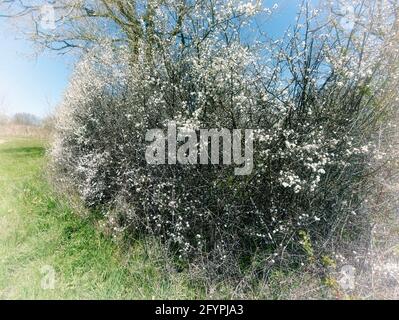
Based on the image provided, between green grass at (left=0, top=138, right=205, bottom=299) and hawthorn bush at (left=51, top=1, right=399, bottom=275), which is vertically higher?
hawthorn bush at (left=51, top=1, right=399, bottom=275)

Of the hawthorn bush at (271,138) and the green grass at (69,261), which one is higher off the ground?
the hawthorn bush at (271,138)

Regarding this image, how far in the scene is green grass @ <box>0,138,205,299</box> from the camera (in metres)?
3.66

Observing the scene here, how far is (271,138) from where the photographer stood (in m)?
3.64

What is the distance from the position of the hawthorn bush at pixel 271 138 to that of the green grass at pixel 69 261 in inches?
15.2

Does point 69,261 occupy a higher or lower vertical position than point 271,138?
lower

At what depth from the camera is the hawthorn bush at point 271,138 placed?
3.73m

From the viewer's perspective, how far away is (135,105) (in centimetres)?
496

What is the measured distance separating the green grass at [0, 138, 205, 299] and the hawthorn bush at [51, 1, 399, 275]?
15.2 inches

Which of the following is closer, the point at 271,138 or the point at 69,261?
the point at 271,138

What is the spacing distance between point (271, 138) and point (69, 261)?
3.01 meters

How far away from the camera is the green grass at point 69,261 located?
12.0ft

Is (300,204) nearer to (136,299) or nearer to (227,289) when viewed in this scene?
(227,289)
